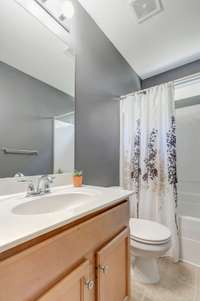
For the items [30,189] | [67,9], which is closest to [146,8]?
[67,9]

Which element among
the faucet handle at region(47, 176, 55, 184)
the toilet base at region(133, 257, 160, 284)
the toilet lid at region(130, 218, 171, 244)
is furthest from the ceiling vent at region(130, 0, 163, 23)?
the toilet base at region(133, 257, 160, 284)

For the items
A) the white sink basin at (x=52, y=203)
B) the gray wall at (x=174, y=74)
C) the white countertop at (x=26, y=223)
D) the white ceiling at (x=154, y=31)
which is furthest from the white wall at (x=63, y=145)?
the gray wall at (x=174, y=74)

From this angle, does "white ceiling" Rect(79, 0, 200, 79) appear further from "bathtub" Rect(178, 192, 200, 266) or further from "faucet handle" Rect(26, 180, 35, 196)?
"bathtub" Rect(178, 192, 200, 266)

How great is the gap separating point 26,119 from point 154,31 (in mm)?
1705

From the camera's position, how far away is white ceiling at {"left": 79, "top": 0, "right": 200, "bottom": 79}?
1.55 meters

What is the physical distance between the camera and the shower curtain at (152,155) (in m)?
1.69

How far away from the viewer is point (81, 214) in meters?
0.68

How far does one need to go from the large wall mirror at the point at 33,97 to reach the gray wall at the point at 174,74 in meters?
1.69

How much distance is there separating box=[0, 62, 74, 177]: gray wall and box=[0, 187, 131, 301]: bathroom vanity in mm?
232

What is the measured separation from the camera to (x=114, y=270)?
92 cm

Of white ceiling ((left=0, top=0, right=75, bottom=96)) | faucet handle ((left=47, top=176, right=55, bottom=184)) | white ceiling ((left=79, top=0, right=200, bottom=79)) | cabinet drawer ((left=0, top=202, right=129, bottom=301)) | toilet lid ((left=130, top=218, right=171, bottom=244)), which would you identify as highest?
white ceiling ((left=79, top=0, right=200, bottom=79))

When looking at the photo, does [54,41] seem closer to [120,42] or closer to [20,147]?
[20,147]

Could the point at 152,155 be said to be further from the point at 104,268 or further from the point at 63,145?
the point at 104,268

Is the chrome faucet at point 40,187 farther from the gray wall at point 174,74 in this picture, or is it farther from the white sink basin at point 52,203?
the gray wall at point 174,74
